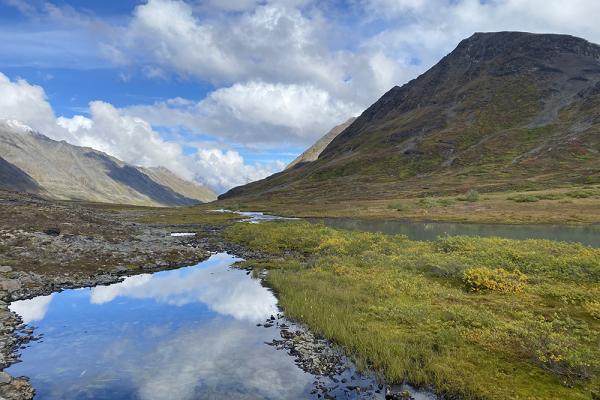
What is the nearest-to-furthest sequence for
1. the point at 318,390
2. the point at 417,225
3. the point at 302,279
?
the point at 318,390 < the point at 302,279 < the point at 417,225

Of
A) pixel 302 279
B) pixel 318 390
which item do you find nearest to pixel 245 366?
pixel 318 390

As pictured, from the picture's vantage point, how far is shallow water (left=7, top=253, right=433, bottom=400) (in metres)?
18.4

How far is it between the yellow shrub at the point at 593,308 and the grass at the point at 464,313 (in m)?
0.05

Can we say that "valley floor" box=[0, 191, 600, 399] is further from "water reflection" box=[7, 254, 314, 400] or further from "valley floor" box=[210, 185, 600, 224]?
"valley floor" box=[210, 185, 600, 224]

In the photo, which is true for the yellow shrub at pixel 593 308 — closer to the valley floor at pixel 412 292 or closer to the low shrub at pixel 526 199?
the valley floor at pixel 412 292

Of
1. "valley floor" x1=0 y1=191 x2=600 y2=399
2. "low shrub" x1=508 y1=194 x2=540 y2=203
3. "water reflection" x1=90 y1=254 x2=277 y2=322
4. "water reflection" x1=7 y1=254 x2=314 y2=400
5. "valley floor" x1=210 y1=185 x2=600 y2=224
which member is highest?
"low shrub" x1=508 y1=194 x2=540 y2=203

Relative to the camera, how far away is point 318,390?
18094 mm

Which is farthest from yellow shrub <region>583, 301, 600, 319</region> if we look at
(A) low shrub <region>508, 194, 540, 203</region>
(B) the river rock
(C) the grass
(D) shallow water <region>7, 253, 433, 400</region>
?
(A) low shrub <region>508, 194, 540, 203</region>

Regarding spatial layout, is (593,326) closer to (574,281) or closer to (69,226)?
(574,281)

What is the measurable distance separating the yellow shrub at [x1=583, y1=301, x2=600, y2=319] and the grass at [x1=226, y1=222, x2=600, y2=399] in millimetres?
54

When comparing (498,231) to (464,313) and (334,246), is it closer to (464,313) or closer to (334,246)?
(334,246)

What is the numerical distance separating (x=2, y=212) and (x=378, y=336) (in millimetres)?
60231

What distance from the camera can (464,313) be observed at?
24.2 metres

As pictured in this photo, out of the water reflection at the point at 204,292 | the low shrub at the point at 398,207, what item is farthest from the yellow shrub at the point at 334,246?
the low shrub at the point at 398,207
